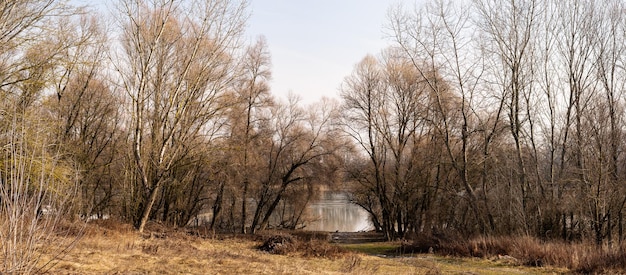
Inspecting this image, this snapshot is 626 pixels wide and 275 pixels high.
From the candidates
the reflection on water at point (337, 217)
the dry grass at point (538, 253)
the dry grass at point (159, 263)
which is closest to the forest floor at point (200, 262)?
the dry grass at point (159, 263)

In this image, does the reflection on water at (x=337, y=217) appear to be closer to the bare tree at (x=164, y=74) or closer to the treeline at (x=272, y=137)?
the treeline at (x=272, y=137)

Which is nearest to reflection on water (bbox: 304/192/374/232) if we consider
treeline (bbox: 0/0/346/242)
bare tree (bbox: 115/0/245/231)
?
treeline (bbox: 0/0/346/242)

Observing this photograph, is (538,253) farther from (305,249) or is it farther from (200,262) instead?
(200,262)

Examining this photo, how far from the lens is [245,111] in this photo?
2616cm

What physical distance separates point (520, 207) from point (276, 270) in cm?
1220

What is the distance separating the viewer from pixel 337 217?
47.9m

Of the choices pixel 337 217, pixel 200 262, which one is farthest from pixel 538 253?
pixel 337 217

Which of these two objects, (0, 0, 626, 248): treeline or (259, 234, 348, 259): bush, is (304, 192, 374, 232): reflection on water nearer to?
(0, 0, 626, 248): treeline

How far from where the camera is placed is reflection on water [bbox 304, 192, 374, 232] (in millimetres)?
37688

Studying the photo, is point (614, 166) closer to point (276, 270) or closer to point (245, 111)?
point (276, 270)

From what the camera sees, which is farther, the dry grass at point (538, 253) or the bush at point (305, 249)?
the bush at point (305, 249)

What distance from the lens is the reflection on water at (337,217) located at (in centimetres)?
3769

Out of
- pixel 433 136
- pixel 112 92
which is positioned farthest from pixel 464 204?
pixel 112 92

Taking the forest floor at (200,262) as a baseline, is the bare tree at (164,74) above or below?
above
